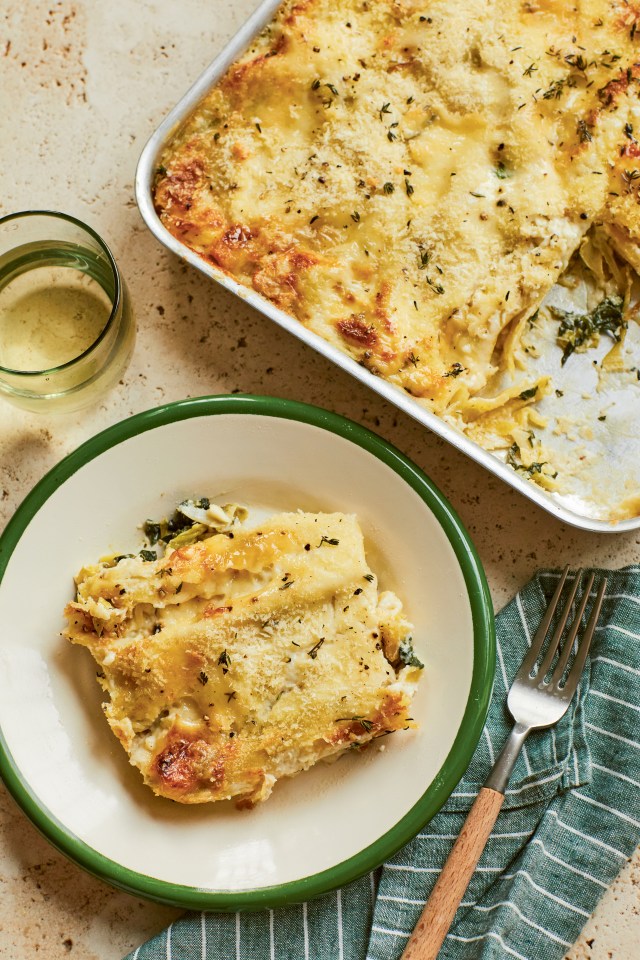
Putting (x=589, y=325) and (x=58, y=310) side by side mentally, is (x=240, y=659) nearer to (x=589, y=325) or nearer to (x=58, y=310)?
(x=58, y=310)

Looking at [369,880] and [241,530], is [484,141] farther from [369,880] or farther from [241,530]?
[369,880]

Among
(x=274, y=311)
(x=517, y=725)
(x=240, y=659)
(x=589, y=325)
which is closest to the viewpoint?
(x=240, y=659)

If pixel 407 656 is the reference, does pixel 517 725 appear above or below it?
below

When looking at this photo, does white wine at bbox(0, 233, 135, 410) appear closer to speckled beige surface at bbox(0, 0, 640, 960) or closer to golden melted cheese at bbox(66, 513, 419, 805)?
speckled beige surface at bbox(0, 0, 640, 960)

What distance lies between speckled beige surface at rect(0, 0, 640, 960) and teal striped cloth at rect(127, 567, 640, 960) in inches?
8.6

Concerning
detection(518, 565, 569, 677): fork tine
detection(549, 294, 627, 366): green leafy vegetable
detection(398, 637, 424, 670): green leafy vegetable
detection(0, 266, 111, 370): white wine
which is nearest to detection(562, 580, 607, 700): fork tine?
detection(518, 565, 569, 677): fork tine

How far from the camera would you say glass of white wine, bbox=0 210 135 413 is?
8.06ft

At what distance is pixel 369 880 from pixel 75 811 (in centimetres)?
90

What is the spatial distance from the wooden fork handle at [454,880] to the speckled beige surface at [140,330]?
0.50 m

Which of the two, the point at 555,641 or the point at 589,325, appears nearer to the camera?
the point at 555,641

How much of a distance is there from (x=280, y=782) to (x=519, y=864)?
0.75 m

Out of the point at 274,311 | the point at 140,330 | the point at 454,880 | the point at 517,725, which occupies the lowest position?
the point at 454,880

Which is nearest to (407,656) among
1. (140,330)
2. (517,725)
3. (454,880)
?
(517,725)

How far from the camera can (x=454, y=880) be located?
2461mm
